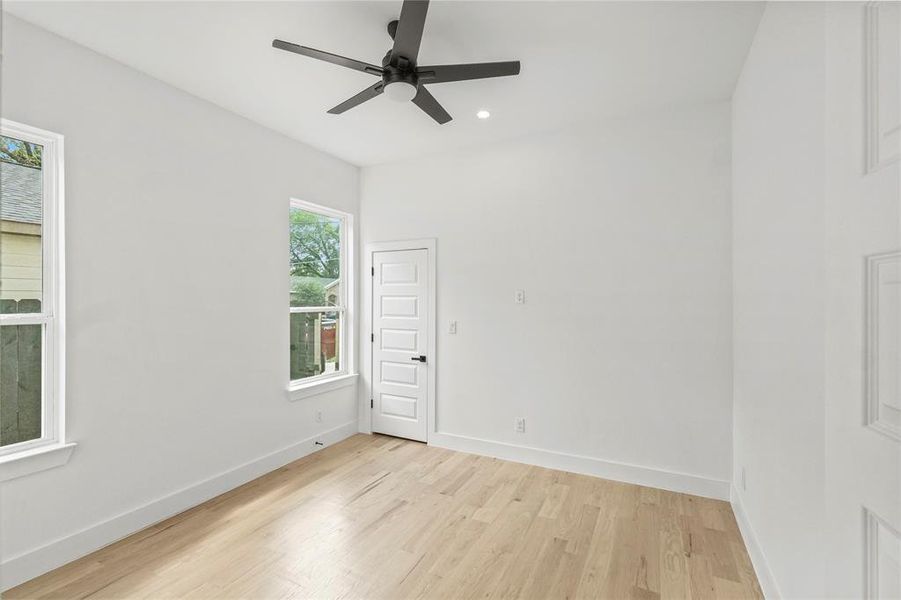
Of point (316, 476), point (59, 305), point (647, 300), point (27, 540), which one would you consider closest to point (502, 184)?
point (647, 300)

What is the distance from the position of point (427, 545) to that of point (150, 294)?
236 centimetres

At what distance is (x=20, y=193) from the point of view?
7.21 ft

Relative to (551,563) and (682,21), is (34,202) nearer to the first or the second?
(551,563)

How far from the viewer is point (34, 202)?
2.24 metres

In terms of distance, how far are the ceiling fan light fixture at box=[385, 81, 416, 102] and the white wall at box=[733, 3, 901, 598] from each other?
66.2 inches

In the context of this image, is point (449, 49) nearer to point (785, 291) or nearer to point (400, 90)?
point (400, 90)

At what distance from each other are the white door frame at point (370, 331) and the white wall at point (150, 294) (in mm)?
950

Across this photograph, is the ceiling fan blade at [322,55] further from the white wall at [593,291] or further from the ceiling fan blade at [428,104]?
the white wall at [593,291]

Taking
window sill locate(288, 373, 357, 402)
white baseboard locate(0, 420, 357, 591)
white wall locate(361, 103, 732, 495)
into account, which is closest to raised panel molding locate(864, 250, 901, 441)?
white wall locate(361, 103, 732, 495)

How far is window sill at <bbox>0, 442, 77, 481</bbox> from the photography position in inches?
80.3

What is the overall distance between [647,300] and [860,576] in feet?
8.67

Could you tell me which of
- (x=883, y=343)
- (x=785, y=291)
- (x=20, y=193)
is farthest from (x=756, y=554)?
(x=20, y=193)

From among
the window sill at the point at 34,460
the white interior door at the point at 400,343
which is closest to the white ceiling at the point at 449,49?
the white interior door at the point at 400,343

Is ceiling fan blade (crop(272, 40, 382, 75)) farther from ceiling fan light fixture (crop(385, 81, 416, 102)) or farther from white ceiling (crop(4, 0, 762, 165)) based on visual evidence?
white ceiling (crop(4, 0, 762, 165))
